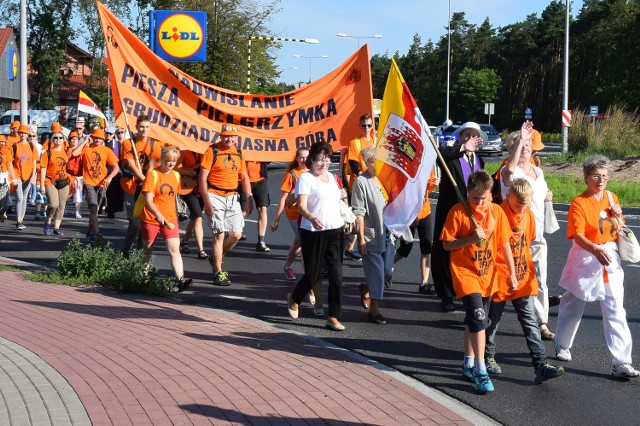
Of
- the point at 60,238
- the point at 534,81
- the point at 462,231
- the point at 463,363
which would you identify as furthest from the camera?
the point at 534,81

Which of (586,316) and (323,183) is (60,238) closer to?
(323,183)

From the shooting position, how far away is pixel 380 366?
22.4 feet

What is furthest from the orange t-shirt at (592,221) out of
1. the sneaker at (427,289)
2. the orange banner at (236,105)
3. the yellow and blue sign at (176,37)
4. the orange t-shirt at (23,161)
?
the yellow and blue sign at (176,37)

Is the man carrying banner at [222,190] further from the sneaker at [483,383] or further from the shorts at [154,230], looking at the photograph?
the sneaker at [483,383]

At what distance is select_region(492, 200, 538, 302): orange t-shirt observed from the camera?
6504 millimetres

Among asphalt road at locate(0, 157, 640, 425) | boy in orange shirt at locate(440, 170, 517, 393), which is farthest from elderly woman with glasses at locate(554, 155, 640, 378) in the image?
boy in orange shirt at locate(440, 170, 517, 393)

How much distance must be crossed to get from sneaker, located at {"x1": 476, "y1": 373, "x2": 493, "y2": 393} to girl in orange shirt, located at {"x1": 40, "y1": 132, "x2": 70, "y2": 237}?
1001 centimetres

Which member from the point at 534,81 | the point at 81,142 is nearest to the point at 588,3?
the point at 534,81

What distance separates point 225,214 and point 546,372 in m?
4.86

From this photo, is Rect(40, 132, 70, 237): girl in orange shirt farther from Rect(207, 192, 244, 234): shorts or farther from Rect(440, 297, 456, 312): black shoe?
Rect(440, 297, 456, 312): black shoe

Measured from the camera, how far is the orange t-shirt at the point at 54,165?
14.9 meters

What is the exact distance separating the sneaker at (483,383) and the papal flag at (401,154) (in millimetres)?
2073

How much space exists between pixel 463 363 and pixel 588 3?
306ft

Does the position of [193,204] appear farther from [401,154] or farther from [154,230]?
[401,154]
